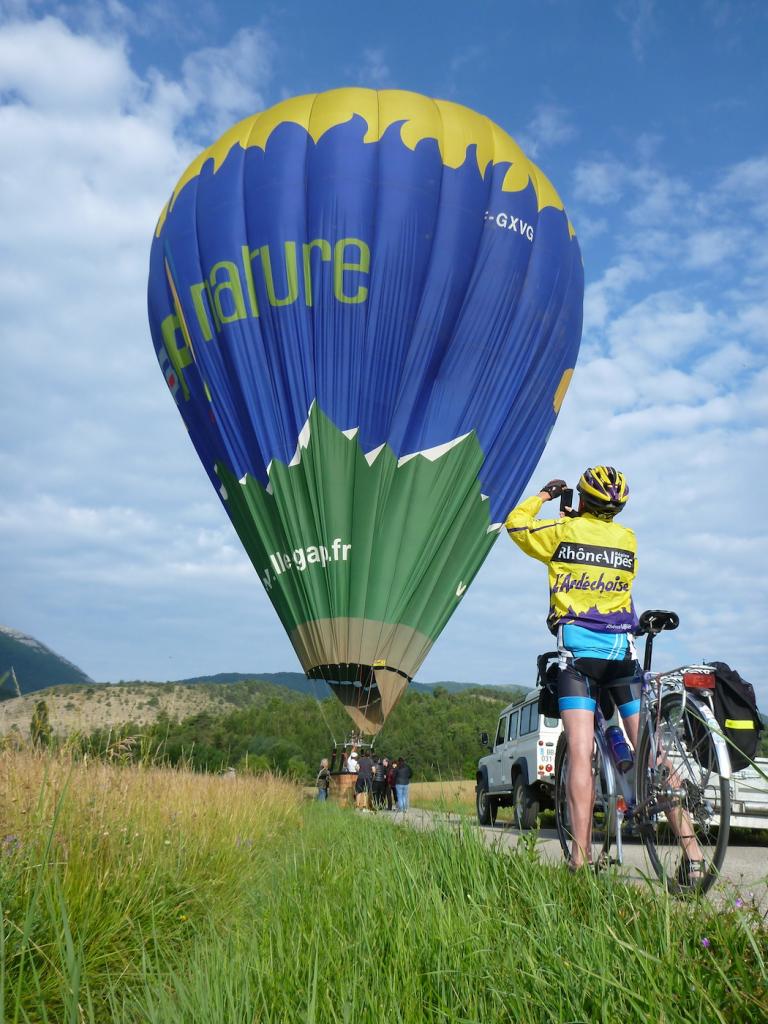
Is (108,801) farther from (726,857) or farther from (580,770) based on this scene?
(726,857)

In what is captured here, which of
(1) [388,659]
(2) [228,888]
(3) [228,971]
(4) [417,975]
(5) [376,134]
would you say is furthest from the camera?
(5) [376,134]

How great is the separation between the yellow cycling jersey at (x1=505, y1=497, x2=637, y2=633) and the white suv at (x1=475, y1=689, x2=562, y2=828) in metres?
6.47

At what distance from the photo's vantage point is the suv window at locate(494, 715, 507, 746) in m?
15.2

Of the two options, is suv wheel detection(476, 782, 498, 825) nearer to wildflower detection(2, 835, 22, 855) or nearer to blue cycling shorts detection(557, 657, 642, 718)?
blue cycling shorts detection(557, 657, 642, 718)

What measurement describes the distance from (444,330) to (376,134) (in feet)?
13.7

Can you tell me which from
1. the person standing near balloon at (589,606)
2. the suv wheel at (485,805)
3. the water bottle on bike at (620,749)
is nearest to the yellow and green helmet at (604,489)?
the person standing near balloon at (589,606)

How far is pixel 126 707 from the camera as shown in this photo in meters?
5.73

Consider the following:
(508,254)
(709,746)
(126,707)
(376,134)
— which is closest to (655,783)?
(709,746)

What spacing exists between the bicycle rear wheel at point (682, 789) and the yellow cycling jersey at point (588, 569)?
1.87 feet

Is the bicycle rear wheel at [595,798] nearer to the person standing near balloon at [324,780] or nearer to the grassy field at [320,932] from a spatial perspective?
the grassy field at [320,932]

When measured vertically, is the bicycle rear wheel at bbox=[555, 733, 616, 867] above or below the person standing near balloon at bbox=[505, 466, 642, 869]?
below

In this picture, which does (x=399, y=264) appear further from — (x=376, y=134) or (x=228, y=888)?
(x=228, y=888)

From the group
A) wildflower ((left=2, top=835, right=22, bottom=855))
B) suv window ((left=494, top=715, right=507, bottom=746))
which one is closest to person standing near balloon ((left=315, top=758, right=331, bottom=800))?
suv window ((left=494, top=715, right=507, bottom=746))

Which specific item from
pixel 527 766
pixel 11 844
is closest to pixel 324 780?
pixel 527 766
